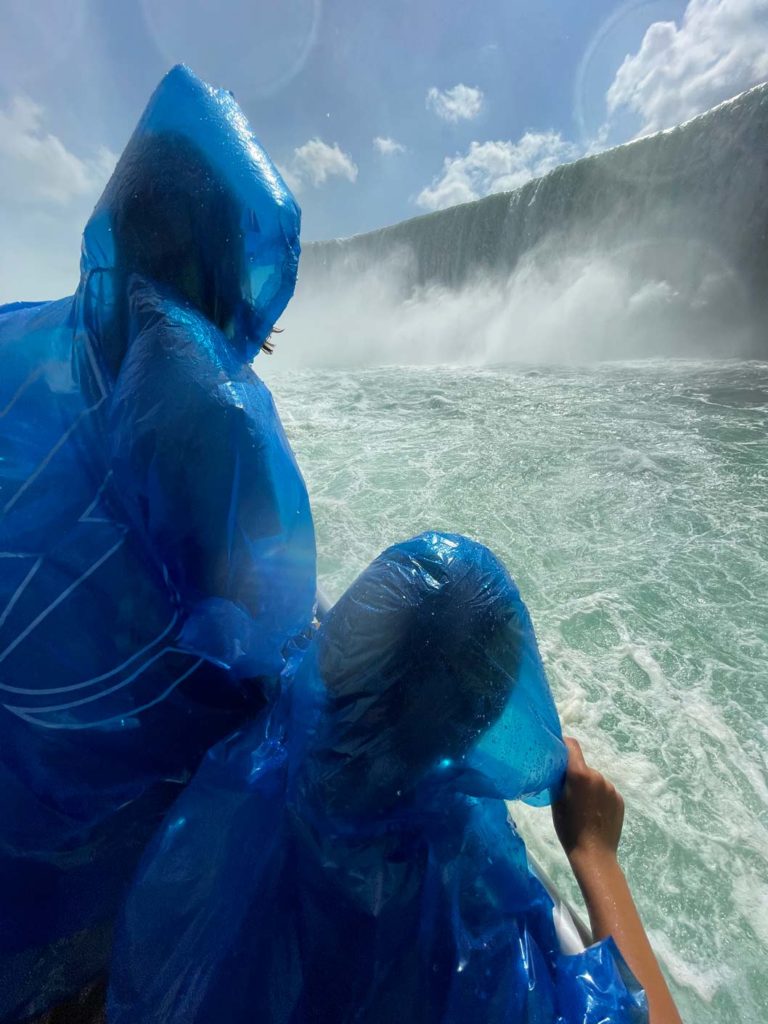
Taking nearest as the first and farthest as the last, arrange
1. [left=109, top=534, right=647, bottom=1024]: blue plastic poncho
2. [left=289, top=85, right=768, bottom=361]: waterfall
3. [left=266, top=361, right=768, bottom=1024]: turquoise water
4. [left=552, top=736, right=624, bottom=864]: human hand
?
[left=109, top=534, right=647, bottom=1024]: blue plastic poncho
[left=552, top=736, right=624, bottom=864]: human hand
[left=266, top=361, right=768, bottom=1024]: turquoise water
[left=289, top=85, right=768, bottom=361]: waterfall

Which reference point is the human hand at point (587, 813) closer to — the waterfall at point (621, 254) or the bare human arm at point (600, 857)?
the bare human arm at point (600, 857)

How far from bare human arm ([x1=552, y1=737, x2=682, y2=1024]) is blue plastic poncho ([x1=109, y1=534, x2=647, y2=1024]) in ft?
0.29

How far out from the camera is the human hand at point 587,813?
2.97ft

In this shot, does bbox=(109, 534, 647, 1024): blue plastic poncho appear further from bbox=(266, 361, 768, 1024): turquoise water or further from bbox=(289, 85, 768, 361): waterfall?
bbox=(289, 85, 768, 361): waterfall

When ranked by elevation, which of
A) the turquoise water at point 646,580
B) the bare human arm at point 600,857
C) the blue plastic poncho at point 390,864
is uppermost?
the blue plastic poncho at point 390,864

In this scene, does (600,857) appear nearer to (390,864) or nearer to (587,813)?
(587,813)

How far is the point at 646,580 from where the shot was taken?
3227mm

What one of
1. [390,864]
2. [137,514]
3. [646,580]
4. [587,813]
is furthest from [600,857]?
[646,580]

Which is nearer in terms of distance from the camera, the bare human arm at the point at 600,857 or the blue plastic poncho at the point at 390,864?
the blue plastic poncho at the point at 390,864

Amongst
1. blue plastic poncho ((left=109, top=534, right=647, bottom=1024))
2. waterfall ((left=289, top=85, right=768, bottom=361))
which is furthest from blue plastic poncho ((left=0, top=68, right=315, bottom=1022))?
waterfall ((left=289, top=85, right=768, bottom=361))

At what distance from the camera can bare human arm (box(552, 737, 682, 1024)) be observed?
0.80 metres

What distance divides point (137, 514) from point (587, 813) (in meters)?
0.93

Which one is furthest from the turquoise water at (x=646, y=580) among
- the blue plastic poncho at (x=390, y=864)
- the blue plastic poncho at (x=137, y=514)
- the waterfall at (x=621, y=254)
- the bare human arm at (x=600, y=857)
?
the waterfall at (x=621, y=254)

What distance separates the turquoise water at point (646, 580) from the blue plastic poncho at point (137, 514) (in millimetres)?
1495
